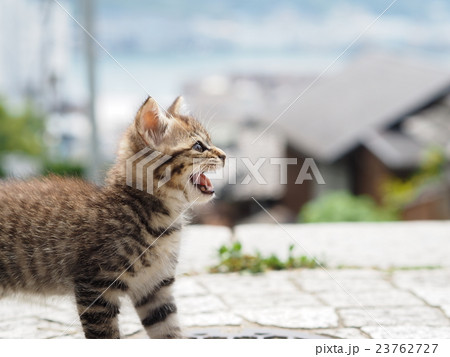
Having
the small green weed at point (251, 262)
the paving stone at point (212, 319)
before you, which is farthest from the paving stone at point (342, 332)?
the small green weed at point (251, 262)

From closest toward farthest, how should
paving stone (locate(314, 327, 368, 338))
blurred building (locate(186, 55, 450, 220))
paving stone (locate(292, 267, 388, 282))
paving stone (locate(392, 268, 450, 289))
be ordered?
paving stone (locate(314, 327, 368, 338)) → paving stone (locate(392, 268, 450, 289)) → paving stone (locate(292, 267, 388, 282)) → blurred building (locate(186, 55, 450, 220))

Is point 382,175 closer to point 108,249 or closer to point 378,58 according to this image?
point 378,58

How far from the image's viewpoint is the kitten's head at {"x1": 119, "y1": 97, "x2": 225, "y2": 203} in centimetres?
296

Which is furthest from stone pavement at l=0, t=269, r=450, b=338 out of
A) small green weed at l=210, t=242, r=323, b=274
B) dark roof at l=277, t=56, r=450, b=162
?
dark roof at l=277, t=56, r=450, b=162

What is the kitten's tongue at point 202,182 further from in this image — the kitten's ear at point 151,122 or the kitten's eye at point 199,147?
the kitten's ear at point 151,122

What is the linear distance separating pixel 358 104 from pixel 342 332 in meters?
22.2

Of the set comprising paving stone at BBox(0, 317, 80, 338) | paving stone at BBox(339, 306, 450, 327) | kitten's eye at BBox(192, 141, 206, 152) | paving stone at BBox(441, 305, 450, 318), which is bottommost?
paving stone at BBox(0, 317, 80, 338)

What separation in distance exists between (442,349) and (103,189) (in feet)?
5.24

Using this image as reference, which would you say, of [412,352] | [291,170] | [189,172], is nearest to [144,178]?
[189,172]

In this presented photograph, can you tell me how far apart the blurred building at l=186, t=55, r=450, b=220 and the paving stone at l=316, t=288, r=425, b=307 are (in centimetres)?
1045

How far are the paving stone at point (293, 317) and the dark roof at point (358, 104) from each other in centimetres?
1734

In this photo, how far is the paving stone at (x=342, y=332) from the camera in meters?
3.16

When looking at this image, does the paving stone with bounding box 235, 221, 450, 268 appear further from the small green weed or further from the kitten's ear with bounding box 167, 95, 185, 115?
the kitten's ear with bounding box 167, 95, 185, 115

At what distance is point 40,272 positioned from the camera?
297 centimetres
